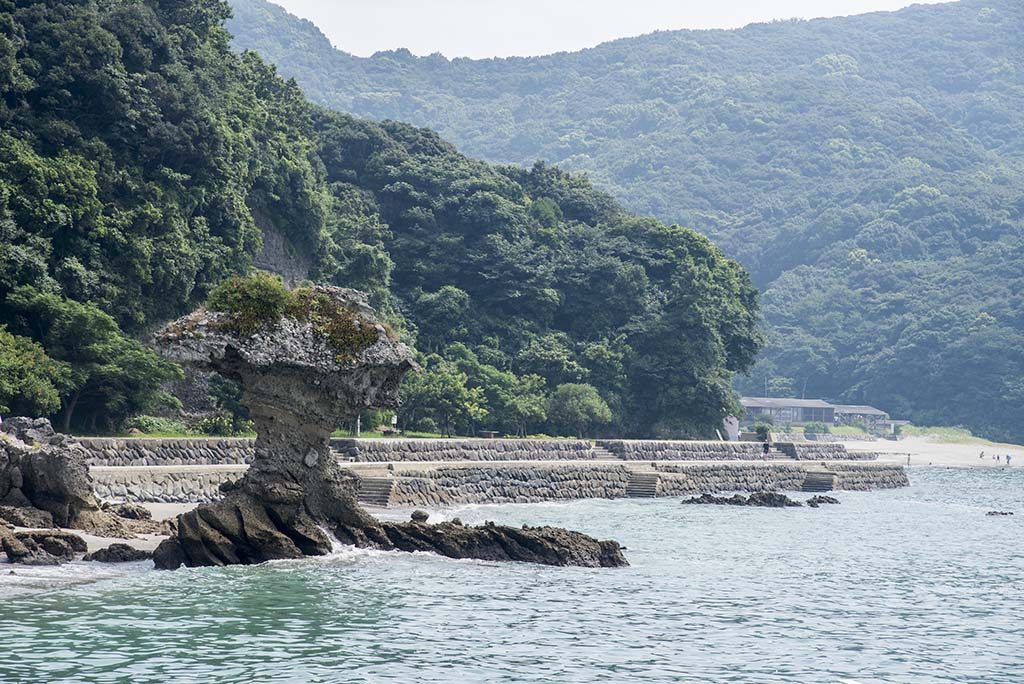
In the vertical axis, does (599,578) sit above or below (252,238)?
below

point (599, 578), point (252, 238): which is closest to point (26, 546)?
point (599, 578)

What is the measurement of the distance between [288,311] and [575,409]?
160 feet

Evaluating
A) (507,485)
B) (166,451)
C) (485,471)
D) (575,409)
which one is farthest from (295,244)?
(166,451)

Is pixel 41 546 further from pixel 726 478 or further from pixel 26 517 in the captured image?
pixel 726 478

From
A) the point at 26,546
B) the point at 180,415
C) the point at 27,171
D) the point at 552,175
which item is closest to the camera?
the point at 26,546

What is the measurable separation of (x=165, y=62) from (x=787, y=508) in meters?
32.7

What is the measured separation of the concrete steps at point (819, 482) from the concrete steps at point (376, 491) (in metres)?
37.1

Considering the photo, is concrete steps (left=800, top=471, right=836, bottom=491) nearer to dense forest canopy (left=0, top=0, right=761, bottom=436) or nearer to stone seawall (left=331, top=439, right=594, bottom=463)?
dense forest canopy (left=0, top=0, right=761, bottom=436)

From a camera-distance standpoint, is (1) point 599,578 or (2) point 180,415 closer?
(1) point 599,578

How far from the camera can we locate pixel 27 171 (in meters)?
52.2

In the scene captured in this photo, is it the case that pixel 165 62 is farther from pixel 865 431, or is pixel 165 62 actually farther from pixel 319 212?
pixel 865 431

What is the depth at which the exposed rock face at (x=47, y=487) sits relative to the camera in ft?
102

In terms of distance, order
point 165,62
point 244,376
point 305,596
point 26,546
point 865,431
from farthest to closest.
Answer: point 865,431, point 165,62, point 244,376, point 26,546, point 305,596

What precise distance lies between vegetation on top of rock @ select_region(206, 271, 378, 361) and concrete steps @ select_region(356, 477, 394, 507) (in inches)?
681
